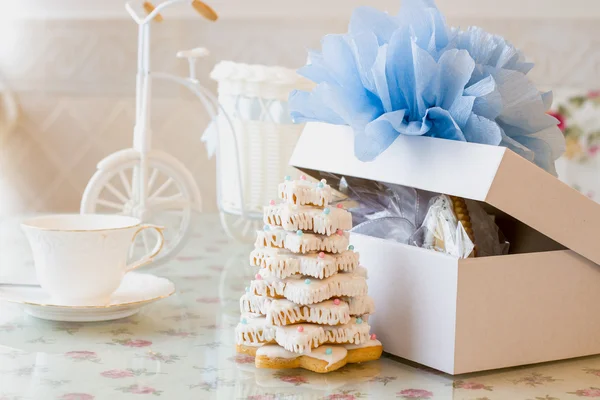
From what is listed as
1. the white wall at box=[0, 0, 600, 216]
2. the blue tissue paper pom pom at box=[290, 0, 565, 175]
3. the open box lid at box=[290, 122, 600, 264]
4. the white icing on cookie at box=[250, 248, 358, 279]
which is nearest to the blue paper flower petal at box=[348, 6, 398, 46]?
the blue tissue paper pom pom at box=[290, 0, 565, 175]

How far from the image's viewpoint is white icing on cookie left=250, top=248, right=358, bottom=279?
0.72 m

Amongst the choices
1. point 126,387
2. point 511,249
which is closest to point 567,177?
point 511,249

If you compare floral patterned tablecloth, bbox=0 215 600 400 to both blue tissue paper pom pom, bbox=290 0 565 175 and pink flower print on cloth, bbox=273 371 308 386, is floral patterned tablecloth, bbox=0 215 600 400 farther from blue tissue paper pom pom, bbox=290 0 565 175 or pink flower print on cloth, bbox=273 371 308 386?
blue tissue paper pom pom, bbox=290 0 565 175

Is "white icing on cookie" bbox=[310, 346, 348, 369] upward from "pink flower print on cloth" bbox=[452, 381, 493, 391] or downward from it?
upward

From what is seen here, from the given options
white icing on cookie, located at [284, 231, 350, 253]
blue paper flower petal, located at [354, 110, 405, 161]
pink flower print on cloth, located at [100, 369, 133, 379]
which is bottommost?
pink flower print on cloth, located at [100, 369, 133, 379]

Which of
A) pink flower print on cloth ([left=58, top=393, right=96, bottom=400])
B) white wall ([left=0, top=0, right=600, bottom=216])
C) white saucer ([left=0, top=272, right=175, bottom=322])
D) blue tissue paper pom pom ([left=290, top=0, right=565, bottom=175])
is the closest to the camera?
pink flower print on cloth ([left=58, top=393, right=96, bottom=400])

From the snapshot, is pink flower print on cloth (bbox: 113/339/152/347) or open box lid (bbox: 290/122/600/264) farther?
pink flower print on cloth (bbox: 113/339/152/347)

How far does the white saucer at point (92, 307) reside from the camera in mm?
855

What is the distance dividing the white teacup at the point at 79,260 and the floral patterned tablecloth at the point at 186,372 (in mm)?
32

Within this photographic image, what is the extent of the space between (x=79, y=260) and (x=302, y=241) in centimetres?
27

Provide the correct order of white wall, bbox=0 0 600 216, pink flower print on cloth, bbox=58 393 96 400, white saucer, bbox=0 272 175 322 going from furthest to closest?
white wall, bbox=0 0 600 216 → white saucer, bbox=0 272 175 322 → pink flower print on cloth, bbox=58 393 96 400

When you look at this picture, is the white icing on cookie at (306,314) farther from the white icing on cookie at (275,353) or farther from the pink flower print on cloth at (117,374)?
the pink flower print on cloth at (117,374)

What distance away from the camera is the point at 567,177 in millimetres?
2215

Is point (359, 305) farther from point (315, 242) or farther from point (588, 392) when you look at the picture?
point (588, 392)
